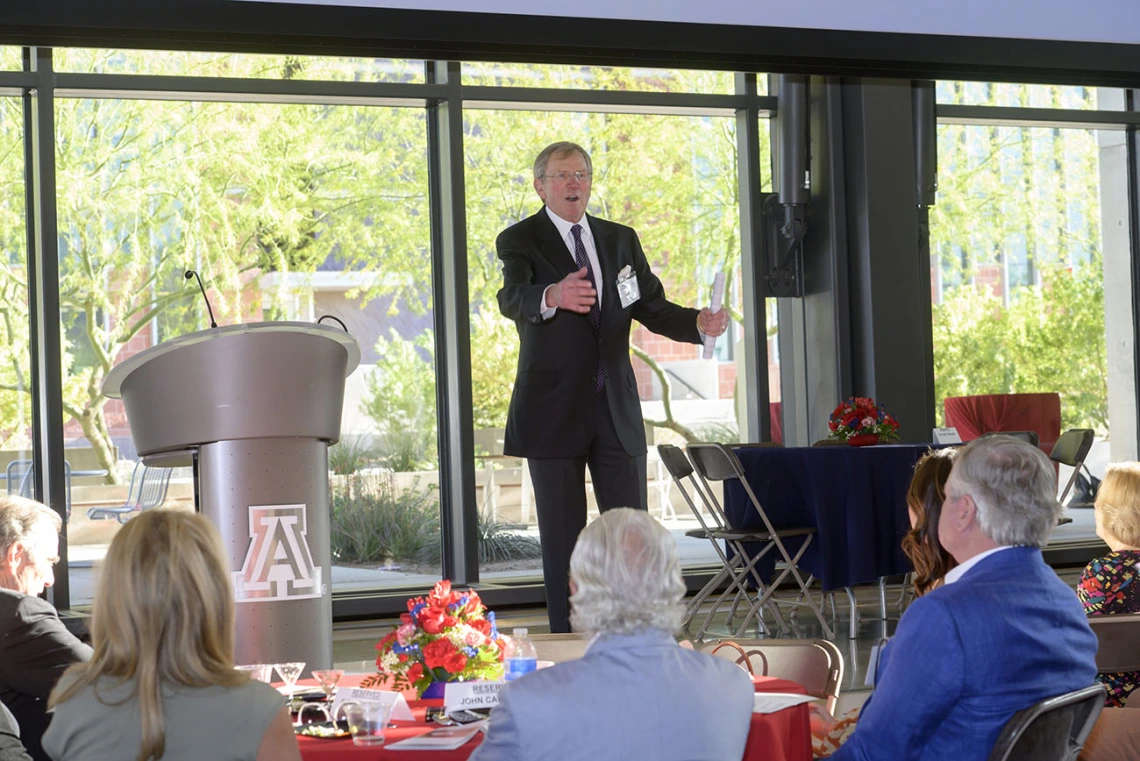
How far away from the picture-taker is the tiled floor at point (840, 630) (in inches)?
203

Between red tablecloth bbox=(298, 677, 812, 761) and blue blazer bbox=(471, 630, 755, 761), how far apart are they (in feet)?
0.70

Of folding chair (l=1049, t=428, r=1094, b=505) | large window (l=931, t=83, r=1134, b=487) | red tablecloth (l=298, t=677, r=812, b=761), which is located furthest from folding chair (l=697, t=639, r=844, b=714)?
large window (l=931, t=83, r=1134, b=487)

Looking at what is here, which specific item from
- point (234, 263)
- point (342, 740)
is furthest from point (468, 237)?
point (342, 740)

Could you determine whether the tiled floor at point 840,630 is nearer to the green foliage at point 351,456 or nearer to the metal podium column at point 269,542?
the green foliage at point 351,456

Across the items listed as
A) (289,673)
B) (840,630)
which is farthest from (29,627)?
(840,630)

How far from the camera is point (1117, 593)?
3.36 meters

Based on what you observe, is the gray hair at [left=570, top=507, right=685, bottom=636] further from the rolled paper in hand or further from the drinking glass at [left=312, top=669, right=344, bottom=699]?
the rolled paper in hand

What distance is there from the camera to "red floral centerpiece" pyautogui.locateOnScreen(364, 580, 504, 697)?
2.30 metres

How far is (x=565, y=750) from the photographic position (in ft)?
5.84

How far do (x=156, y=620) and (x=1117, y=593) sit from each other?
2.52 metres

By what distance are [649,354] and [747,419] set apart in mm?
768

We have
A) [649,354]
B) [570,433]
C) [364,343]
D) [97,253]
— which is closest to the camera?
[570,433]

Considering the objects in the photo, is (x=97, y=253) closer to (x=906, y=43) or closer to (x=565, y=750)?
(x=906, y=43)

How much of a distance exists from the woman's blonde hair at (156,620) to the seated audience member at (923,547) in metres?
1.25
